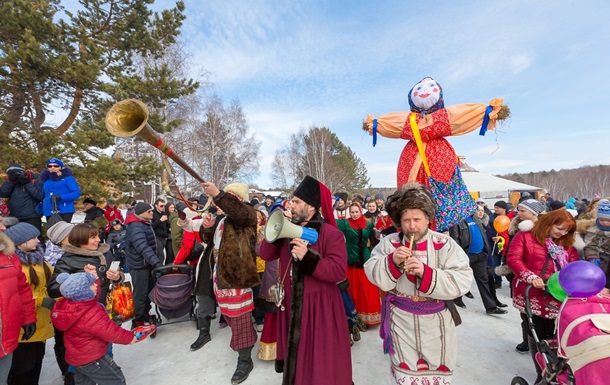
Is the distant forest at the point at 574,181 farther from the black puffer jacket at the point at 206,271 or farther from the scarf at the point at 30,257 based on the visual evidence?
the scarf at the point at 30,257

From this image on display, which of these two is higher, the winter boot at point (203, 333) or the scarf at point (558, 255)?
the scarf at point (558, 255)

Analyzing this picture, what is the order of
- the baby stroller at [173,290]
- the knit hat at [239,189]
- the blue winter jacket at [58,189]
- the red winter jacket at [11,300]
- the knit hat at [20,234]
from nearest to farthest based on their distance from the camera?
the red winter jacket at [11,300] → the knit hat at [20,234] → the knit hat at [239,189] → the baby stroller at [173,290] → the blue winter jacket at [58,189]

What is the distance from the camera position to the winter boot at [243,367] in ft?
10.4

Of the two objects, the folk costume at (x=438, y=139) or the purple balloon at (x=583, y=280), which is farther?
the folk costume at (x=438, y=139)

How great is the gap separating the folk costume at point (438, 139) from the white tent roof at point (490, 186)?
20971mm

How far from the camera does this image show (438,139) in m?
3.28

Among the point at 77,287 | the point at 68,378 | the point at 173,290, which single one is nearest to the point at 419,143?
the point at 77,287

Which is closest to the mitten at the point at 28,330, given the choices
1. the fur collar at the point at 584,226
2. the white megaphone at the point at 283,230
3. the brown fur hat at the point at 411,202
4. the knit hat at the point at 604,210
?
the white megaphone at the point at 283,230

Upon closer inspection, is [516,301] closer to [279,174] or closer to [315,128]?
[315,128]

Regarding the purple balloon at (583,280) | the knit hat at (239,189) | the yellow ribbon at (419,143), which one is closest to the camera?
the purple balloon at (583,280)

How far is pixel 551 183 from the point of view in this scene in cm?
4953

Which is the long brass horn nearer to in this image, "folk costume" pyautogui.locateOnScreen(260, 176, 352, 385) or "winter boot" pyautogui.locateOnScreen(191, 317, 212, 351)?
"folk costume" pyautogui.locateOnScreen(260, 176, 352, 385)

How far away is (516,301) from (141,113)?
4.16 meters

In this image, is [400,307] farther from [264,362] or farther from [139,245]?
[139,245]
